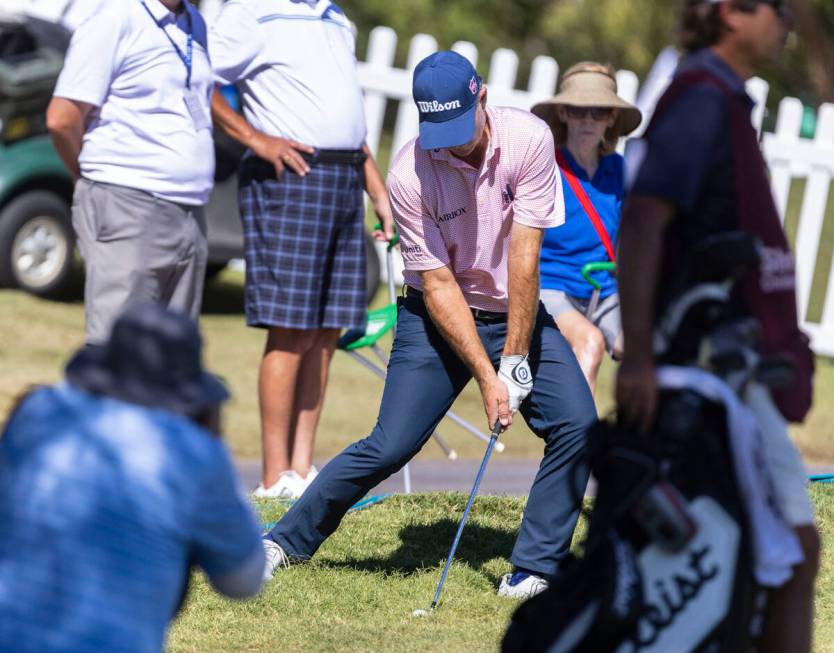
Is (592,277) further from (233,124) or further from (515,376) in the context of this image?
(233,124)

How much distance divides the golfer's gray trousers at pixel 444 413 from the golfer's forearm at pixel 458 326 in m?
0.16

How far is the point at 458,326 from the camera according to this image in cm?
452

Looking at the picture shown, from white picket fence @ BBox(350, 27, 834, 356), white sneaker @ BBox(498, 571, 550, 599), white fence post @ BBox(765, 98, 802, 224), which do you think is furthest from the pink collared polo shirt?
white fence post @ BBox(765, 98, 802, 224)

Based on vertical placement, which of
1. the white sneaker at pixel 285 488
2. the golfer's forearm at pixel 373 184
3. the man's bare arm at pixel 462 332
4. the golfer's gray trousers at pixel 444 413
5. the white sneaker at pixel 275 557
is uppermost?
the golfer's forearm at pixel 373 184

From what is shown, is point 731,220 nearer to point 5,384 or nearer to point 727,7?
point 727,7

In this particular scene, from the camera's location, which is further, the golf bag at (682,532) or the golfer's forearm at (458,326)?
the golfer's forearm at (458,326)

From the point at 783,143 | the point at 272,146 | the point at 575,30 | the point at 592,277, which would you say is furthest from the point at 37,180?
the point at 575,30

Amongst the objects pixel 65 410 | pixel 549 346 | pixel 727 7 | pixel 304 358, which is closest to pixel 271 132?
pixel 304 358

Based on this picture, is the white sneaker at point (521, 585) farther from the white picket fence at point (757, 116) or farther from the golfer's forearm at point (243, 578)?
the white picket fence at point (757, 116)

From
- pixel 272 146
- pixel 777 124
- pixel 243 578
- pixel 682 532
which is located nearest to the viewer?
pixel 243 578

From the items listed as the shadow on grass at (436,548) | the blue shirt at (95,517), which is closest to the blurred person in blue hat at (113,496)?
the blue shirt at (95,517)

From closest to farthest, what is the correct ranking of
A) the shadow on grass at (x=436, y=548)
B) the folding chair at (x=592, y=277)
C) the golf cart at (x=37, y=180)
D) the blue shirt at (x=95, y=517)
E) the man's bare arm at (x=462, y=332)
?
the blue shirt at (x=95, y=517)
the man's bare arm at (x=462, y=332)
the shadow on grass at (x=436, y=548)
the folding chair at (x=592, y=277)
the golf cart at (x=37, y=180)

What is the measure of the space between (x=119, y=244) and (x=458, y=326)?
152 cm

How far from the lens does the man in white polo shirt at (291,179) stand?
5.84 meters
